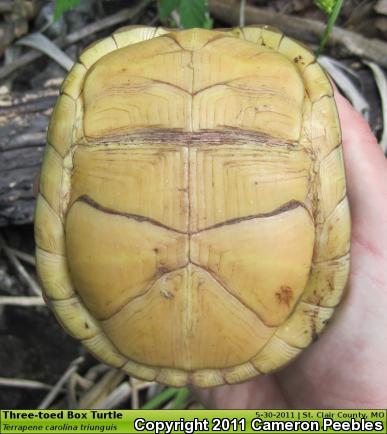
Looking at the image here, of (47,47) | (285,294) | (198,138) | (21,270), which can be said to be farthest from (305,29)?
(21,270)

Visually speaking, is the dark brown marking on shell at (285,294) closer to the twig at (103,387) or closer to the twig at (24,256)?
the twig at (103,387)

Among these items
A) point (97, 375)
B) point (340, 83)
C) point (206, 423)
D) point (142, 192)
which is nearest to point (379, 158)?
point (340, 83)

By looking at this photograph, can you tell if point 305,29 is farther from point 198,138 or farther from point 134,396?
point 134,396

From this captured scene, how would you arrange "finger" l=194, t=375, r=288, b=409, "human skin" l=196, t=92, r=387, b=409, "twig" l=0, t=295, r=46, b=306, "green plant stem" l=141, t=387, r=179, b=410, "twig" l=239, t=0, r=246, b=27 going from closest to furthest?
"human skin" l=196, t=92, r=387, b=409 → "finger" l=194, t=375, r=288, b=409 → "green plant stem" l=141, t=387, r=179, b=410 → "twig" l=0, t=295, r=46, b=306 → "twig" l=239, t=0, r=246, b=27

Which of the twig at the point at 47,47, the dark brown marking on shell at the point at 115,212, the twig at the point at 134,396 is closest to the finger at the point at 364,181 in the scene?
the dark brown marking on shell at the point at 115,212

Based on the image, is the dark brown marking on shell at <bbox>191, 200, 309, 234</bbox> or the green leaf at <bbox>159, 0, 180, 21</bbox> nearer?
the dark brown marking on shell at <bbox>191, 200, 309, 234</bbox>

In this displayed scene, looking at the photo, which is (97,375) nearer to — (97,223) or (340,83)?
(97,223)

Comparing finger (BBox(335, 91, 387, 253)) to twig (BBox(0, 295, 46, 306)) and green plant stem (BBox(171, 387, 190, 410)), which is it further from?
twig (BBox(0, 295, 46, 306))

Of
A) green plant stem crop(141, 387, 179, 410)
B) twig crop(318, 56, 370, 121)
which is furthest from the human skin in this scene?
green plant stem crop(141, 387, 179, 410)
